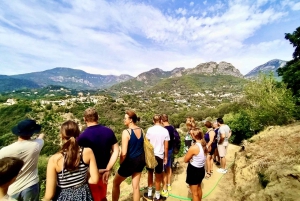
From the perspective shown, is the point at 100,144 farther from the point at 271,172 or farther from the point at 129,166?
the point at 271,172

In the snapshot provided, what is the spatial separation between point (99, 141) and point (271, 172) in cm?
328

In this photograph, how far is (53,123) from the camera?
217 feet

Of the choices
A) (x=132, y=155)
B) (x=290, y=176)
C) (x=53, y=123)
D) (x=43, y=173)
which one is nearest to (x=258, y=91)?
(x=290, y=176)

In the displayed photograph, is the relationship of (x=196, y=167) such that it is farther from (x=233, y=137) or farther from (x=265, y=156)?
(x=233, y=137)

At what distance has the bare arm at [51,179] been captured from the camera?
6.16 feet

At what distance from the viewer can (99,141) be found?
2.82 metres

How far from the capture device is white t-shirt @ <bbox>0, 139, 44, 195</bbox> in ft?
8.32

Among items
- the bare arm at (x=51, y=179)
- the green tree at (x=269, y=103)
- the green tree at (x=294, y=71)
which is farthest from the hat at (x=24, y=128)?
the green tree at (x=294, y=71)

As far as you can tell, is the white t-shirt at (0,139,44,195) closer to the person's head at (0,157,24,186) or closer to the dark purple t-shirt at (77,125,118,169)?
the dark purple t-shirt at (77,125,118,169)

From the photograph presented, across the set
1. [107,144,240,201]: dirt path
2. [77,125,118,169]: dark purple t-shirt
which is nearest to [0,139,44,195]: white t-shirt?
[77,125,118,169]: dark purple t-shirt

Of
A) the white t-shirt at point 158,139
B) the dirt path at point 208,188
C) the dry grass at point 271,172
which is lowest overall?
the dirt path at point 208,188

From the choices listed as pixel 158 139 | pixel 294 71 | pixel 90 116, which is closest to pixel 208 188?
pixel 158 139

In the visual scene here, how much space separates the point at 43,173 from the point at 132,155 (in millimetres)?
13461

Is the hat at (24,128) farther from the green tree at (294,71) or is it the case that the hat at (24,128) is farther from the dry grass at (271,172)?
the green tree at (294,71)
